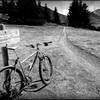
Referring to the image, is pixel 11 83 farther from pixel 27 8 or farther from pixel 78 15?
pixel 78 15

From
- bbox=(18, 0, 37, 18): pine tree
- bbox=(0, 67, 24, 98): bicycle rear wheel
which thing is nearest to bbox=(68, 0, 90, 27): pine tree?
bbox=(18, 0, 37, 18): pine tree

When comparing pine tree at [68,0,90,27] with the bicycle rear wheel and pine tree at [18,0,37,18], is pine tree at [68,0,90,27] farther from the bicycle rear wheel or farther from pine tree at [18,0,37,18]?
the bicycle rear wheel

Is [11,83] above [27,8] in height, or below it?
below

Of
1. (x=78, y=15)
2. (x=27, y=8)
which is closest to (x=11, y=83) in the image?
(x=27, y=8)

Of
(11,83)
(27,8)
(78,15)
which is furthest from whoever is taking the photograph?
(78,15)

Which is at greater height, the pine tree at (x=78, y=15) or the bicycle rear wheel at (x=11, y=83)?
the pine tree at (x=78, y=15)

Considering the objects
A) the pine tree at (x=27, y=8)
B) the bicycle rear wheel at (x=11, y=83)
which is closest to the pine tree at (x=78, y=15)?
the pine tree at (x=27, y=8)

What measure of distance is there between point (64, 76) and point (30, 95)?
178cm

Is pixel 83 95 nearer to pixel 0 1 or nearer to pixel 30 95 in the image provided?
pixel 30 95

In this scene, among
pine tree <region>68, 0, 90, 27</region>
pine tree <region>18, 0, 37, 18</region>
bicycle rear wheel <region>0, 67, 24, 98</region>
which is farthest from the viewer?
pine tree <region>68, 0, 90, 27</region>

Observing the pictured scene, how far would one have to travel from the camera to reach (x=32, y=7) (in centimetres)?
4462

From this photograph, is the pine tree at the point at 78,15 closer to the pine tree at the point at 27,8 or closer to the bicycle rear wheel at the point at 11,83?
the pine tree at the point at 27,8

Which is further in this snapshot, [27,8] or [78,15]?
[78,15]

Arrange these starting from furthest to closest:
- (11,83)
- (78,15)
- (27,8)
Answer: (78,15) → (27,8) → (11,83)
